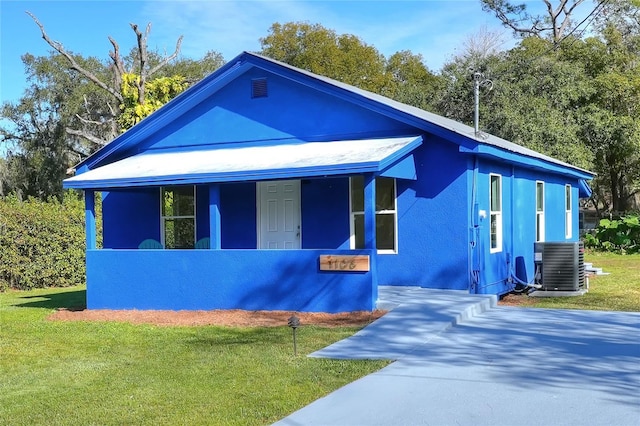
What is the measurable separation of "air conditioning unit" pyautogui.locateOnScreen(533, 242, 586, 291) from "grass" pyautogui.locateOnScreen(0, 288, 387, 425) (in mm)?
5816

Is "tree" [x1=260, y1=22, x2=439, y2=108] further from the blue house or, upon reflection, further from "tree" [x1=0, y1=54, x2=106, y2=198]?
the blue house

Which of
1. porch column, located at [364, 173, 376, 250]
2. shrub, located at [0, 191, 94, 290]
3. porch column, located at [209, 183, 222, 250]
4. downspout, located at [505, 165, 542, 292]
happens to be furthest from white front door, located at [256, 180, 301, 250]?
shrub, located at [0, 191, 94, 290]

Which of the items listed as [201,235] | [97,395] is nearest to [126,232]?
[201,235]

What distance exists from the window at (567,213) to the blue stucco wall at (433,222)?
8.03 meters

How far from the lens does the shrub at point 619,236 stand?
2656 cm

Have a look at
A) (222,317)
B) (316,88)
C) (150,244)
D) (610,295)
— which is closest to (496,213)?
(610,295)

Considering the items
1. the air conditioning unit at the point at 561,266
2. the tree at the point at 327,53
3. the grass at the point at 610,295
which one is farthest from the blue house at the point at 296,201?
A: the tree at the point at 327,53

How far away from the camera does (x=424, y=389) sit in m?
6.16

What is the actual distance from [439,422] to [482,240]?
25.6 feet

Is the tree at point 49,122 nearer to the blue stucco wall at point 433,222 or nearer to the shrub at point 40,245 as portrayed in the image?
the shrub at point 40,245

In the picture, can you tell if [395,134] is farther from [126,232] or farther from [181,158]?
[126,232]

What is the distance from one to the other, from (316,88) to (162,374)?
7755 mm

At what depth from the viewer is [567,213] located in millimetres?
19328

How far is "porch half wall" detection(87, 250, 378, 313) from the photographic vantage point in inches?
426
